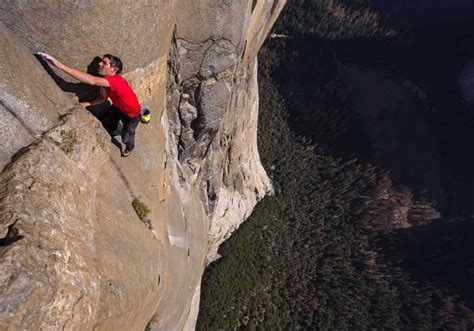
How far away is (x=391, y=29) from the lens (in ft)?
243

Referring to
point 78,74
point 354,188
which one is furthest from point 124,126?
point 354,188

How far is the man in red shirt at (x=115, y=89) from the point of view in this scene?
31.1 feet

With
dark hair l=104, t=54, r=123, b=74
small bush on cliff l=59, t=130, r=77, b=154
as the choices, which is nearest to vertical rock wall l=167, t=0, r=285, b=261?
dark hair l=104, t=54, r=123, b=74

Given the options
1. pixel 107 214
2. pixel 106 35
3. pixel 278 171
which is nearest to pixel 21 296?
pixel 107 214

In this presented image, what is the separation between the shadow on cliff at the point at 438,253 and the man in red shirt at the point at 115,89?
44.0m

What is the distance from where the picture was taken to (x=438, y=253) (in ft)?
166

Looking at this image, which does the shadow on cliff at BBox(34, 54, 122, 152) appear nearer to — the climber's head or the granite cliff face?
the granite cliff face

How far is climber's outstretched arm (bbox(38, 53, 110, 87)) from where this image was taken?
358 inches

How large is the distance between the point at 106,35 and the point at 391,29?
73.4 metres

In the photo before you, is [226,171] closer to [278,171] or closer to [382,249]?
[278,171]

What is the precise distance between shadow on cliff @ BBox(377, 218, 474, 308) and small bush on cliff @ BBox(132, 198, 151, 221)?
42.1 m

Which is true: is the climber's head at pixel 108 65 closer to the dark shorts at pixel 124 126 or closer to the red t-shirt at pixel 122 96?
the red t-shirt at pixel 122 96

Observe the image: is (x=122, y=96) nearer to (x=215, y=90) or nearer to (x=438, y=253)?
(x=215, y=90)

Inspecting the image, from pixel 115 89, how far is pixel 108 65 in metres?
0.59
